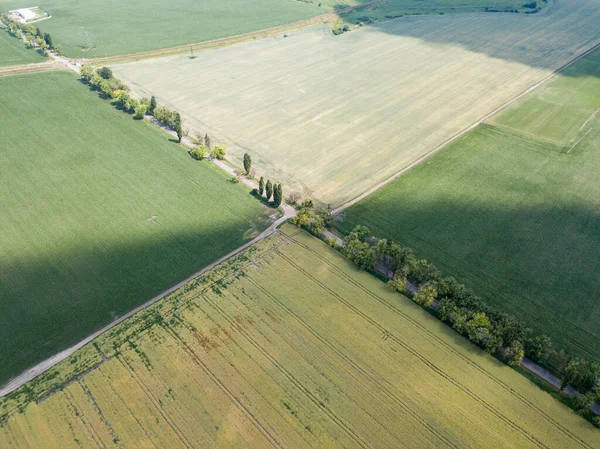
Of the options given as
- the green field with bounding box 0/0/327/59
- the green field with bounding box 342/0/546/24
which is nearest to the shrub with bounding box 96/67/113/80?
the green field with bounding box 0/0/327/59

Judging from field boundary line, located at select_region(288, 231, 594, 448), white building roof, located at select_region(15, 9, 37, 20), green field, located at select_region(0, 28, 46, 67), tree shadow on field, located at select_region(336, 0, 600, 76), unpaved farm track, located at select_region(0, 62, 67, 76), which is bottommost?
field boundary line, located at select_region(288, 231, 594, 448)

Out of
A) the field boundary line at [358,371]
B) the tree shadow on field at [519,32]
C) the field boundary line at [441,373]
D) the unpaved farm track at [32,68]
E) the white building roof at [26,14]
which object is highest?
the tree shadow on field at [519,32]

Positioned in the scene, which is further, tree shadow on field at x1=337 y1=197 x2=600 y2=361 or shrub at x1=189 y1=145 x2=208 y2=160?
shrub at x1=189 y1=145 x2=208 y2=160

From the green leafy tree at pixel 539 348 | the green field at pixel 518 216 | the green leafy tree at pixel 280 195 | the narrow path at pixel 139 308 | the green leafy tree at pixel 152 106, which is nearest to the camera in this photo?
the narrow path at pixel 139 308

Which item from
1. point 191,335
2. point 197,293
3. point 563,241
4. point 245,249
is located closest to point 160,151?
point 245,249

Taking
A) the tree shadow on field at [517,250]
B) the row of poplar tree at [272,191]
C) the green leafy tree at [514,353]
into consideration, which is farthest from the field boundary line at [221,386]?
the tree shadow on field at [517,250]

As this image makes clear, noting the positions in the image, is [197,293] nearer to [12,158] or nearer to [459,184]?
[459,184]

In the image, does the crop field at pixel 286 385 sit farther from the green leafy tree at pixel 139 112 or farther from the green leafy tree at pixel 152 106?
the green leafy tree at pixel 152 106

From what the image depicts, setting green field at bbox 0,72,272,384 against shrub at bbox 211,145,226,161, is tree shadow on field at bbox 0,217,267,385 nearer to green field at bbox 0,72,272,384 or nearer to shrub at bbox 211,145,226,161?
green field at bbox 0,72,272,384
